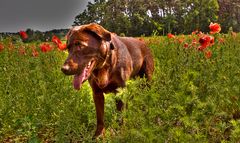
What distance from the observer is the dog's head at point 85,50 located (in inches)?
164

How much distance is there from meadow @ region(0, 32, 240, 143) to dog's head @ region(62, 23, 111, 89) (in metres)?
0.40

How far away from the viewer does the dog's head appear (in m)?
4.16

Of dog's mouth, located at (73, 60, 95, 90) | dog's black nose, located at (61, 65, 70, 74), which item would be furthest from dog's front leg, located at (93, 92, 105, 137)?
dog's black nose, located at (61, 65, 70, 74)

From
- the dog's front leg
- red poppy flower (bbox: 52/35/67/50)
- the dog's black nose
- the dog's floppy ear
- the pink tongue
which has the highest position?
the dog's floppy ear

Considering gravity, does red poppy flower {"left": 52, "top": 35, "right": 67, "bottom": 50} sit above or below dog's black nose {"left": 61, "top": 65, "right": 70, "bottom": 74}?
above

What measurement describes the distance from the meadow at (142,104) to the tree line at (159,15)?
170 ft

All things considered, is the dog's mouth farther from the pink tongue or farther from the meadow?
the meadow

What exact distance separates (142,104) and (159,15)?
61231 mm

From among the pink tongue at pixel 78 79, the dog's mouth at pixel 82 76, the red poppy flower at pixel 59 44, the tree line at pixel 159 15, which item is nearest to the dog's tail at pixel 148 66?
the red poppy flower at pixel 59 44

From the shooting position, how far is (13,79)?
20.4 feet

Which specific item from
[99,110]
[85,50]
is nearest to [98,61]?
[85,50]

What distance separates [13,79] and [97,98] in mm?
1618

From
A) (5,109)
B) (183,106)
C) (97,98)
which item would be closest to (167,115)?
(183,106)

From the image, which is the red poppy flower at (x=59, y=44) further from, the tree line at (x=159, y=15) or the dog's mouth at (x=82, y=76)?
the tree line at (x=159, y=15)
